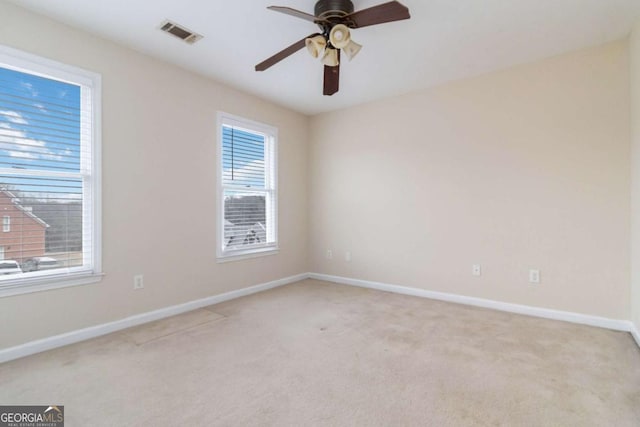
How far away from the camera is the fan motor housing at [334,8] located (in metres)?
2.09

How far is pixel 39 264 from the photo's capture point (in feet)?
8.04

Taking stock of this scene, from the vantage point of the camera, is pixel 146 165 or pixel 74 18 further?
pixel 146 165

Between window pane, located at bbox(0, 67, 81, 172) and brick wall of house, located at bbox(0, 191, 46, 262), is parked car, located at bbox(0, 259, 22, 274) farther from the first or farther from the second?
window pane, located at bbox(0, 67, 81, 172)

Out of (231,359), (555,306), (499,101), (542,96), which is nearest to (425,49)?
(499,101)

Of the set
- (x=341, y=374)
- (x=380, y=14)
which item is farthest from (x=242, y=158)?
(x=341, y=374)

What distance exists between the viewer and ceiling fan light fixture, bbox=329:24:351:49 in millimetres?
2093

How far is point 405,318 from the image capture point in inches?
124

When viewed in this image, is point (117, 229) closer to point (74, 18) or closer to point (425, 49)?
point (74, 18)

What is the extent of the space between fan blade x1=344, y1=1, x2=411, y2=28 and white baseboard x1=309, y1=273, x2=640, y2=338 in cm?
300

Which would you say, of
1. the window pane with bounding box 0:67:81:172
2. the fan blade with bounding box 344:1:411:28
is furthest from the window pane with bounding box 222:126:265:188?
the fan blade with bounding box 344:1:411:28

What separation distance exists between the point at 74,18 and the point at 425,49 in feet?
9.77

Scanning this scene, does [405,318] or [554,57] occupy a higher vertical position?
[554,57]

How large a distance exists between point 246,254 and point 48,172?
7.11 ft

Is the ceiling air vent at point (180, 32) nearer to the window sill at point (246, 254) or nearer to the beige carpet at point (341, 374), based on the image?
the window sill at point (246, 254)
